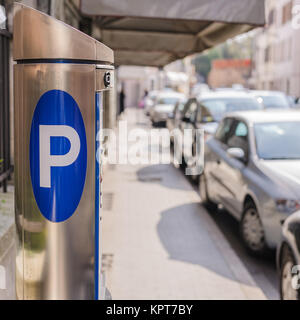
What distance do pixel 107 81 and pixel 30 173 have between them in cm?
60

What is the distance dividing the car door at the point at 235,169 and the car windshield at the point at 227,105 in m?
3.90

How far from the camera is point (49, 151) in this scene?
8.47ft

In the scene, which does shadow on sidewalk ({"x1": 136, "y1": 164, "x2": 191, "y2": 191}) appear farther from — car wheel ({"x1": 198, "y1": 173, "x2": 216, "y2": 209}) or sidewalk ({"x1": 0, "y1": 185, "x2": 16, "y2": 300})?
sidewalk ({"x1": 0, "y1": 185, "x2": 16, "y2": 300})

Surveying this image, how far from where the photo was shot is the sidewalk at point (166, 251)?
5355mm

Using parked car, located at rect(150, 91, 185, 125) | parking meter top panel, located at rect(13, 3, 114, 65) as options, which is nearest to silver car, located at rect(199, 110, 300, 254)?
parking meter top panel, located at rect(13, 3, 114, 65)

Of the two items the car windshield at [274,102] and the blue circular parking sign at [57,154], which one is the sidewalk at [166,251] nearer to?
the blue circular parking sign at [57,154]

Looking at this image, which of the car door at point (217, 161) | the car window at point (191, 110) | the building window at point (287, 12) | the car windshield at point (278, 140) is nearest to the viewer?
the car windshield at point (278, 140)

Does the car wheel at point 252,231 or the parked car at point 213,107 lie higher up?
the parked car at point 213,107

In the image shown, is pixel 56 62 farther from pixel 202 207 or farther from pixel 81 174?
pixel 202 207

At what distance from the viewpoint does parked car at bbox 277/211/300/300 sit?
436 centimetres

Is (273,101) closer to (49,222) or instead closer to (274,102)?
(274,102)

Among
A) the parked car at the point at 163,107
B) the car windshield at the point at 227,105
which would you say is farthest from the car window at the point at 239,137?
the parked car at the point at 163,107

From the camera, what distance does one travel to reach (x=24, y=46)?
8.46 ft

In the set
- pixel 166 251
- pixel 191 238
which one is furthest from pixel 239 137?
pixel 166 251
